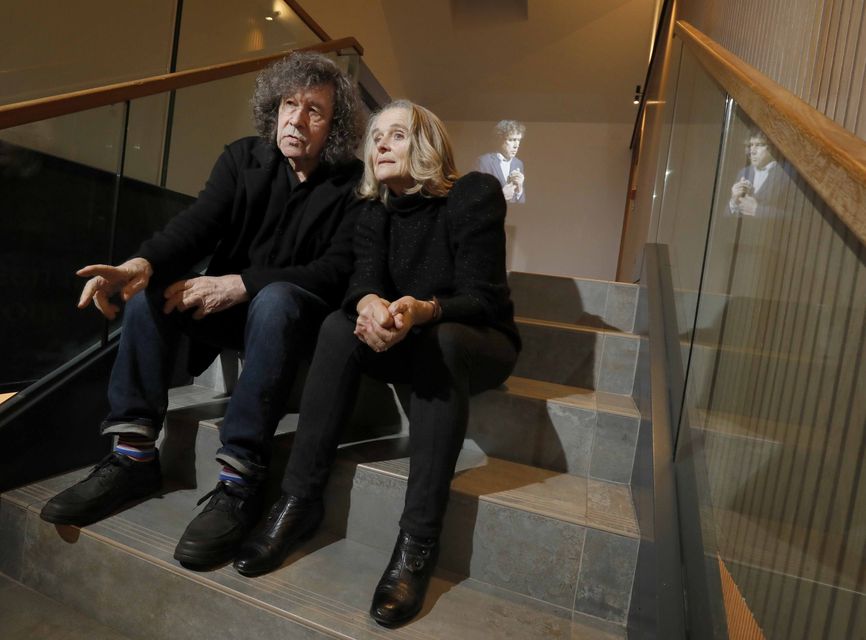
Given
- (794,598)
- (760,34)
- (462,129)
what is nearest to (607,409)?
(794,598)

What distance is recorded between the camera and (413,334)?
43.9 inches

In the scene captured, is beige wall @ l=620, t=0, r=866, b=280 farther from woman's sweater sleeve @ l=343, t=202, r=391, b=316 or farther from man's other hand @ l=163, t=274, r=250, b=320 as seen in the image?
man's other hand @ l=163, t=274, r=250, b=320

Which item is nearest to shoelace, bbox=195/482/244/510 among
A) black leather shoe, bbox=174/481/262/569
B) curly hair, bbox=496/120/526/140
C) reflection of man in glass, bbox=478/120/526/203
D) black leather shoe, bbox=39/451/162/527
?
black leather shoe, bbox=174/481/262/569

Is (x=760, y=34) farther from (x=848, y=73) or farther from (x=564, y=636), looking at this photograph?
(x=564, y=636)

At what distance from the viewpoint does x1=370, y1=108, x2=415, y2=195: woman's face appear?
133 centimetres

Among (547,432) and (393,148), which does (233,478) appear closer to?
(547,432)

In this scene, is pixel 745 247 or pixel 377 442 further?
pixel 377 442

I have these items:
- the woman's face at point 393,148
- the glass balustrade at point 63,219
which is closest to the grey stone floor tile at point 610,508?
the woman's face at point 393,148

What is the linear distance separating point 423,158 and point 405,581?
3.26ft

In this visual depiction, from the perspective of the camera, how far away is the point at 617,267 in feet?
16.8

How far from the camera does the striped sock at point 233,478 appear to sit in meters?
1.08

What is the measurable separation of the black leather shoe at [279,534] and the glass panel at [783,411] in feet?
2.51

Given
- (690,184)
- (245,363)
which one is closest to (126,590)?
(245,363)

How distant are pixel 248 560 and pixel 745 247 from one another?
105 centimetres
